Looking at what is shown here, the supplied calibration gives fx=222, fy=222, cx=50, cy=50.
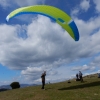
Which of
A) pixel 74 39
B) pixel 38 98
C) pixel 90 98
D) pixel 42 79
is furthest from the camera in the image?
pixel 42 79

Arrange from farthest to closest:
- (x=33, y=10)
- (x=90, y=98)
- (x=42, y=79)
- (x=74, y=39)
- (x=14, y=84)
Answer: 1. (x=14, y=84)
2. (x=42, y=79)
3. (x=74, y=39)
4. (x=33, y=10)
5. (x=90, y=98)

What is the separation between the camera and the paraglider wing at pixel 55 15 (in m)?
23.6

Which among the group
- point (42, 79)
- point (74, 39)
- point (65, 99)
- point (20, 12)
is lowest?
point (65, 99)

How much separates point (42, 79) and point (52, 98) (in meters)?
7.54

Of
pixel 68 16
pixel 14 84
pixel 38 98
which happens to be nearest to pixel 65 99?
pixel 38 98

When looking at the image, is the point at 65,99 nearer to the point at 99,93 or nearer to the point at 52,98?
the point at 52,98

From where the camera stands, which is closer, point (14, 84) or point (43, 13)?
point (43, 13)

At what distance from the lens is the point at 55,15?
24734 mm

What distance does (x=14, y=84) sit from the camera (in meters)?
43.6

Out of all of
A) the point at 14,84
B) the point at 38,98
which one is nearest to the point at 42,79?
the point at 38,98

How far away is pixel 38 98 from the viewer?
22.5 m

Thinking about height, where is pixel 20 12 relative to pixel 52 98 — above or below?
above

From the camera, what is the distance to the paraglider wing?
23.6 meters

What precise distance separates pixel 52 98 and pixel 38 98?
1.61m
